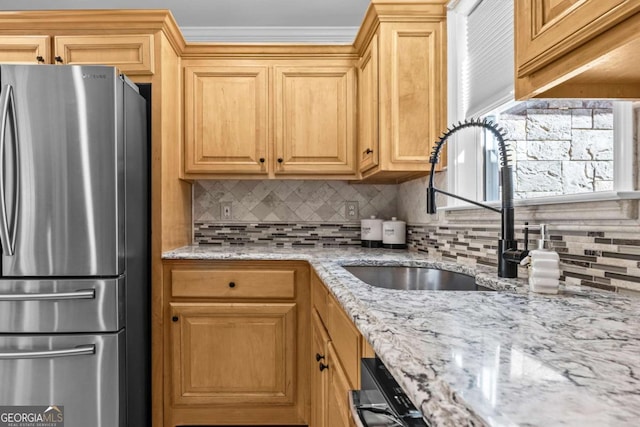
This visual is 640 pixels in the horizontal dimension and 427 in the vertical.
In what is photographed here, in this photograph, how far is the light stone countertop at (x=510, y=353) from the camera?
397 millimetres

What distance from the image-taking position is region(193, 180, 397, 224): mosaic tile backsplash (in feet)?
9.53

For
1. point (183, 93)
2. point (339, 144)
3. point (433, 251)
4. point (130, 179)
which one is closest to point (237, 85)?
point (183, 93)

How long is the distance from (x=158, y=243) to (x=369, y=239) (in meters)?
1.26

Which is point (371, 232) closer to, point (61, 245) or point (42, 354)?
point (61, 245)

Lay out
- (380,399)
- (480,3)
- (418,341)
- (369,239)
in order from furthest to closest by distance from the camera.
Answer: (369,239) < (480,3) < (380,399) < (418,341)

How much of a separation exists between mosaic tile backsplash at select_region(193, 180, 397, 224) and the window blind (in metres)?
1.06

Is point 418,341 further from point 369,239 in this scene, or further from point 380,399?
point 369,239

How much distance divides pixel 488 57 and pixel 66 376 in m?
2.25

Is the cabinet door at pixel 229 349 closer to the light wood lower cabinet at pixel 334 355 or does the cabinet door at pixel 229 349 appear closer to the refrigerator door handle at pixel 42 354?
the light wood lower cabinet at pixel 334 355

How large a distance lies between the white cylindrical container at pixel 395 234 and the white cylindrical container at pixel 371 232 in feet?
0.28

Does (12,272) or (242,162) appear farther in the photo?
(242,162)

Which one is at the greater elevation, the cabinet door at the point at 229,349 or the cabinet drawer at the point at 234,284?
the cabinet drawer at the point at 234,284

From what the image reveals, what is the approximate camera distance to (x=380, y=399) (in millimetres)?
788

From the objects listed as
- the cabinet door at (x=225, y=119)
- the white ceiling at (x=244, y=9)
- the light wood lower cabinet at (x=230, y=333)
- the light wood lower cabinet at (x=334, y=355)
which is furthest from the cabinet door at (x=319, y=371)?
the white ceiling at (x=244, y=9)
